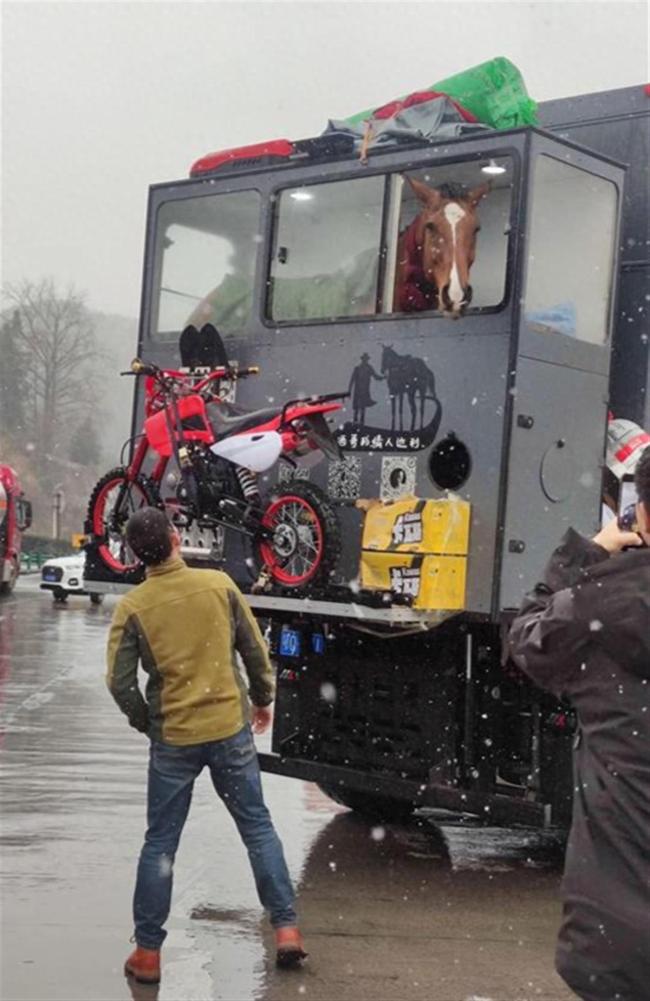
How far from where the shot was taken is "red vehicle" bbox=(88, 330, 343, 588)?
799 cm

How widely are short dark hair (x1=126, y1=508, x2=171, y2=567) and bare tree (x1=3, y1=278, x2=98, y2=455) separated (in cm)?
10811

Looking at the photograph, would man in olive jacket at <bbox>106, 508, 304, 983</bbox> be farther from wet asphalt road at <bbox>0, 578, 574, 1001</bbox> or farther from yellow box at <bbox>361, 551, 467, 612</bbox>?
yellow box at <bbox>361, 551, 467, 612</bbox>

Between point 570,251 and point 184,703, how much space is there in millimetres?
3232

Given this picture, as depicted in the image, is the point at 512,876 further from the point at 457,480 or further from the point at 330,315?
the point at 330,315

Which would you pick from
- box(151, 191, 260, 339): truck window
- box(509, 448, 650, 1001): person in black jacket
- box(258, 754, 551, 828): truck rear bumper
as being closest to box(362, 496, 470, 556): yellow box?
box(258, 754, 551, 828): truck rear bumper

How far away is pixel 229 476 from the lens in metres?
8.34

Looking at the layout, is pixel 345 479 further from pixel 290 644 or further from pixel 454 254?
pixel 454 254

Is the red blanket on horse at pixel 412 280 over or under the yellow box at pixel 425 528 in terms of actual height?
over

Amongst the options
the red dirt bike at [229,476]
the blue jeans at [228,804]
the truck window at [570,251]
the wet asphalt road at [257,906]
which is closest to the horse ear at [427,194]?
the truck window at [570,251]

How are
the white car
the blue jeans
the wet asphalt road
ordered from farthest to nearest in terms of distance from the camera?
the white car, the blue jeans, the wet asphalt road

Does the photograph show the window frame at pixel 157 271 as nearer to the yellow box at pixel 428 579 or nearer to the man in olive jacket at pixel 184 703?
the yellow box at pixel 428 579

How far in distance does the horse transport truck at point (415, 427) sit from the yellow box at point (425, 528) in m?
0.01

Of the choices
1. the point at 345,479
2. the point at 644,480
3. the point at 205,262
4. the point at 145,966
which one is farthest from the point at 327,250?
the point at 644,480

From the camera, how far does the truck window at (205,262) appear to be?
29.8 ft
